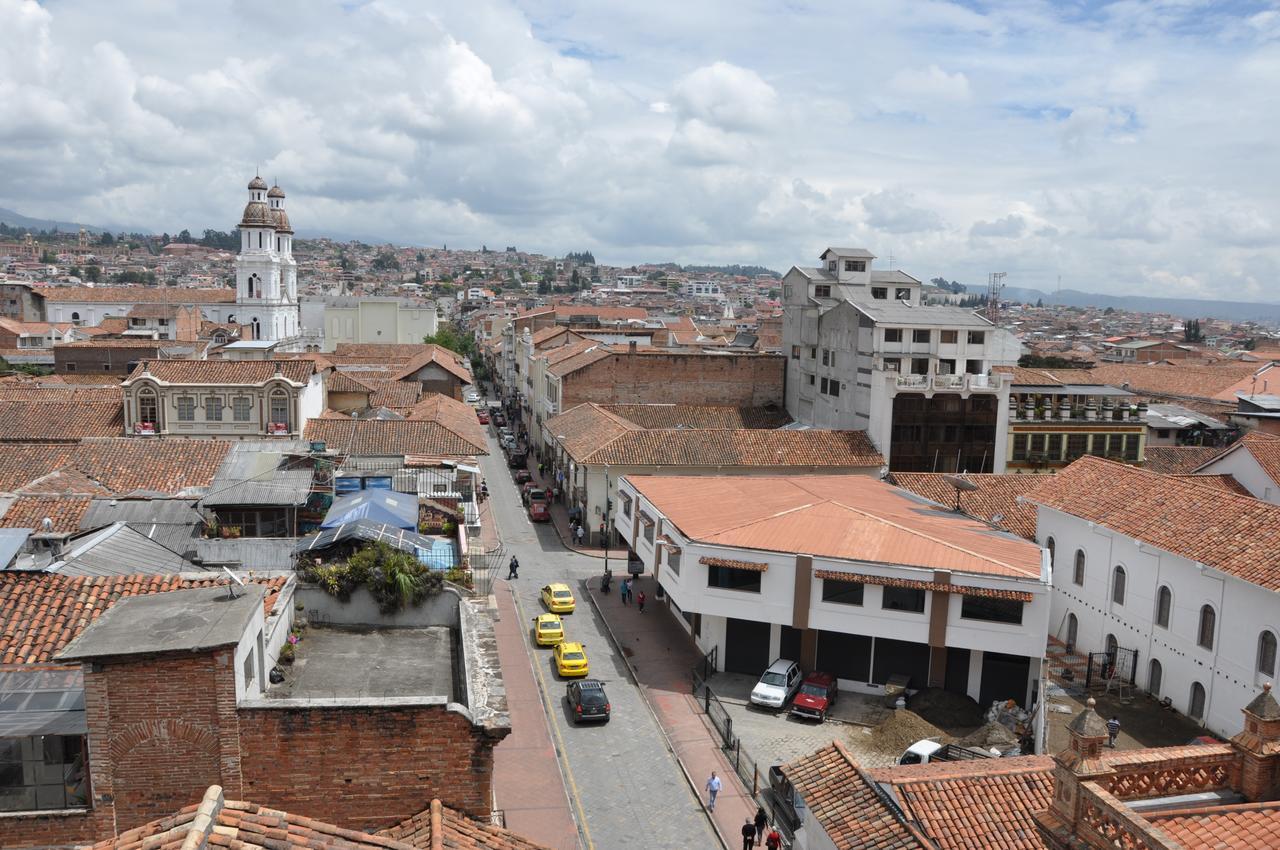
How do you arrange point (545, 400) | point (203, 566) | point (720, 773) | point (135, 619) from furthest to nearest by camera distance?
point (545, 400), point (720, 773), point (203, 566), point (135, 619)

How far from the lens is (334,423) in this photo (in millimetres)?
45062

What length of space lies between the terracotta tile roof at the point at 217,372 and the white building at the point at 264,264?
5980 centimetres

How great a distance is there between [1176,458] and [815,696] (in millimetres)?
37457

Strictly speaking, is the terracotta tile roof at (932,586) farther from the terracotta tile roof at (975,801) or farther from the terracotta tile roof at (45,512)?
the terracotta tile roof at (45,512)

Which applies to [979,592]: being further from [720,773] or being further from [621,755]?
[621,755]

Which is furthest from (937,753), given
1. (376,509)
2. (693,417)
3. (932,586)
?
(693,417)

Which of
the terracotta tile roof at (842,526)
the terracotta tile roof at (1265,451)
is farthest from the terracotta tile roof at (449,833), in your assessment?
the terracotta tile roof at (1265,451)

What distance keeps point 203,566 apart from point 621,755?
11.8 m

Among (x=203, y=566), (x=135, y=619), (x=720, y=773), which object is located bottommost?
(x=720, y=773)

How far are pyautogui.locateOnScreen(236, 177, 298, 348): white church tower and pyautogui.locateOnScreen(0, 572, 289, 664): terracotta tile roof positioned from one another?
90.5 m

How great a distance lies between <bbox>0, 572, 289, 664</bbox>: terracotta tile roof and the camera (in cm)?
1316

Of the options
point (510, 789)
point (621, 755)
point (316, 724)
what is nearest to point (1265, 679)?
point (621, 755)

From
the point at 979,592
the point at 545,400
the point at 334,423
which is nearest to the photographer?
the point at 979,592

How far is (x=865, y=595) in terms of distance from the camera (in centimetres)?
2995
